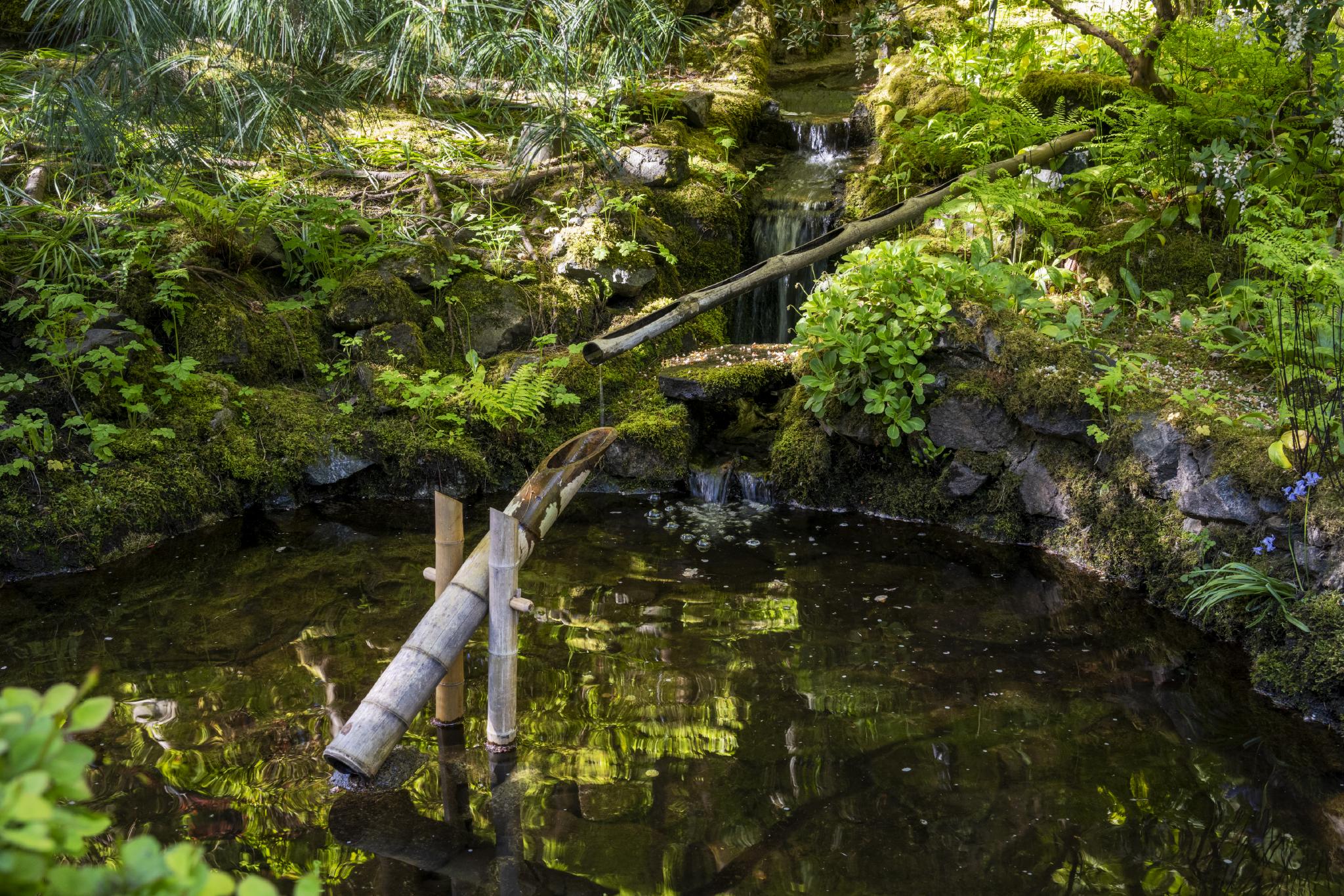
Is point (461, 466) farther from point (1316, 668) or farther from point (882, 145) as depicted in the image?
point (1316, 668)

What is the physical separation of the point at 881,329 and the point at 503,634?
3925 millimetres

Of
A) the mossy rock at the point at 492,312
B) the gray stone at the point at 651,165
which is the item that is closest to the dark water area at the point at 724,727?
the mossy rock at the point at 492,312

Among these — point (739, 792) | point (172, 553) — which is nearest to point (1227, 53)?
point (739, 792)

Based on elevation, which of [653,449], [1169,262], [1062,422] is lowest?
[653,449]

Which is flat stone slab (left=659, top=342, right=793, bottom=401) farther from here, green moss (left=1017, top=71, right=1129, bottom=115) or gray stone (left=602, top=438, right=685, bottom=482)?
green moss (left=1017, top=71, right=1129, bottom=115)

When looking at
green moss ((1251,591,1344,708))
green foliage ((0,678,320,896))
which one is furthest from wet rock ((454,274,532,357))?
green foliage ((0,678,320,896))

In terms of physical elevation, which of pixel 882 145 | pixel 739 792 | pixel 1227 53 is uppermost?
pixel 1227 53

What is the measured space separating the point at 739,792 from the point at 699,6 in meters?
11.4

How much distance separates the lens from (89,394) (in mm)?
7086

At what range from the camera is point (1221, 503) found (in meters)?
5.68

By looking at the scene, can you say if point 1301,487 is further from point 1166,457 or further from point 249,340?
point 249,340

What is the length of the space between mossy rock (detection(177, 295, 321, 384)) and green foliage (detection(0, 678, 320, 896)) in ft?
23.9

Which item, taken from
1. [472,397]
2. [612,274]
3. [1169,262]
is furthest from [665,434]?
[1169,262]

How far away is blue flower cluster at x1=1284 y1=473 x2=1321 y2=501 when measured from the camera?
16.4 ft
